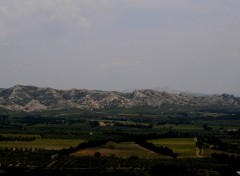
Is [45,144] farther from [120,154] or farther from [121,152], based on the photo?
[120,154]

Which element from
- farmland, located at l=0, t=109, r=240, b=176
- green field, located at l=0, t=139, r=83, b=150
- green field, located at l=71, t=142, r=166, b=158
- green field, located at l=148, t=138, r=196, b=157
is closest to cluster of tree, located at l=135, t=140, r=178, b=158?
farmland, located at l=0, t=109, r=240, b=176

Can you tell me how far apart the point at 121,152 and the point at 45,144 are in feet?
112

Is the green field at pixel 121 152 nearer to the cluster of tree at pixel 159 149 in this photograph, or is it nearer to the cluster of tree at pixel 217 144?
the cluster of tree at pixel 159 149

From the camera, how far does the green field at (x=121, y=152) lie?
14662cm

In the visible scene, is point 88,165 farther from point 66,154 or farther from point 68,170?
point 66,154

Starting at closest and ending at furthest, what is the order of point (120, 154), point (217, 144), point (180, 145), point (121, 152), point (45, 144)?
point (120, 154)
point (121, 152)
point (180, 145)
point (217, 144)
point (45, 144)

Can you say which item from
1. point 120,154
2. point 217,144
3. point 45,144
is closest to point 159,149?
point 120,154

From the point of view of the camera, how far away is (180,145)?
168 m

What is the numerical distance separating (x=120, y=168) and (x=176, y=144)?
5041 cm

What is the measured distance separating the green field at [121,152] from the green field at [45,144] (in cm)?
1520

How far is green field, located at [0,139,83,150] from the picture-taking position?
542 feet

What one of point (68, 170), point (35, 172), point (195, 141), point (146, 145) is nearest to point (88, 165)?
point (68, 170)

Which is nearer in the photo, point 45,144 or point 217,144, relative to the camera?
point 217,144

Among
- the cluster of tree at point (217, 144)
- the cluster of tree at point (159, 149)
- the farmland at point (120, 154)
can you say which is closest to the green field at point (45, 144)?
the farmland at point (120, 154)
